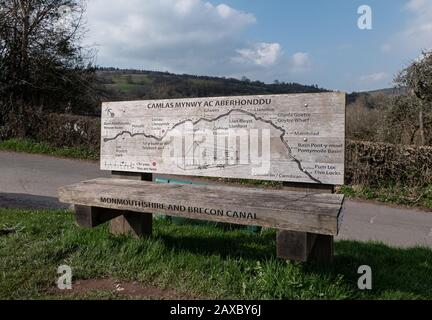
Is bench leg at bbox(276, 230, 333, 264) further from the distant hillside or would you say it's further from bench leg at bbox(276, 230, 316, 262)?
the distant hillside

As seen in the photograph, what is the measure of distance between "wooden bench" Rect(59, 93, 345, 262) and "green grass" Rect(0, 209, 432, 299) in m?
0.26

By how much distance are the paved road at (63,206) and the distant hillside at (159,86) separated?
5940 millimetres

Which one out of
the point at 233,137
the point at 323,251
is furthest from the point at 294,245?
the point at 233,137

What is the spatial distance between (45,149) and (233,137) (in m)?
11.4

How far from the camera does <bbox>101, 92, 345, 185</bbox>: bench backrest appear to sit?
3449 mm

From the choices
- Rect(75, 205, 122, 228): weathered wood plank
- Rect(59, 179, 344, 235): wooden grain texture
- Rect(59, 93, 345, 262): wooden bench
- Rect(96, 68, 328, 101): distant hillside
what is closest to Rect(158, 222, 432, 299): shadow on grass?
Rect(59, 93, 345, 262): wooden bench

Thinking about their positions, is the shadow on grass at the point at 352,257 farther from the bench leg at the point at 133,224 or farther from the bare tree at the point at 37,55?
the bare tree at the point at 37,55

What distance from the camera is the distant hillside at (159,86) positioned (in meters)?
18.9

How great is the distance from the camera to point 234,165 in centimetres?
386
